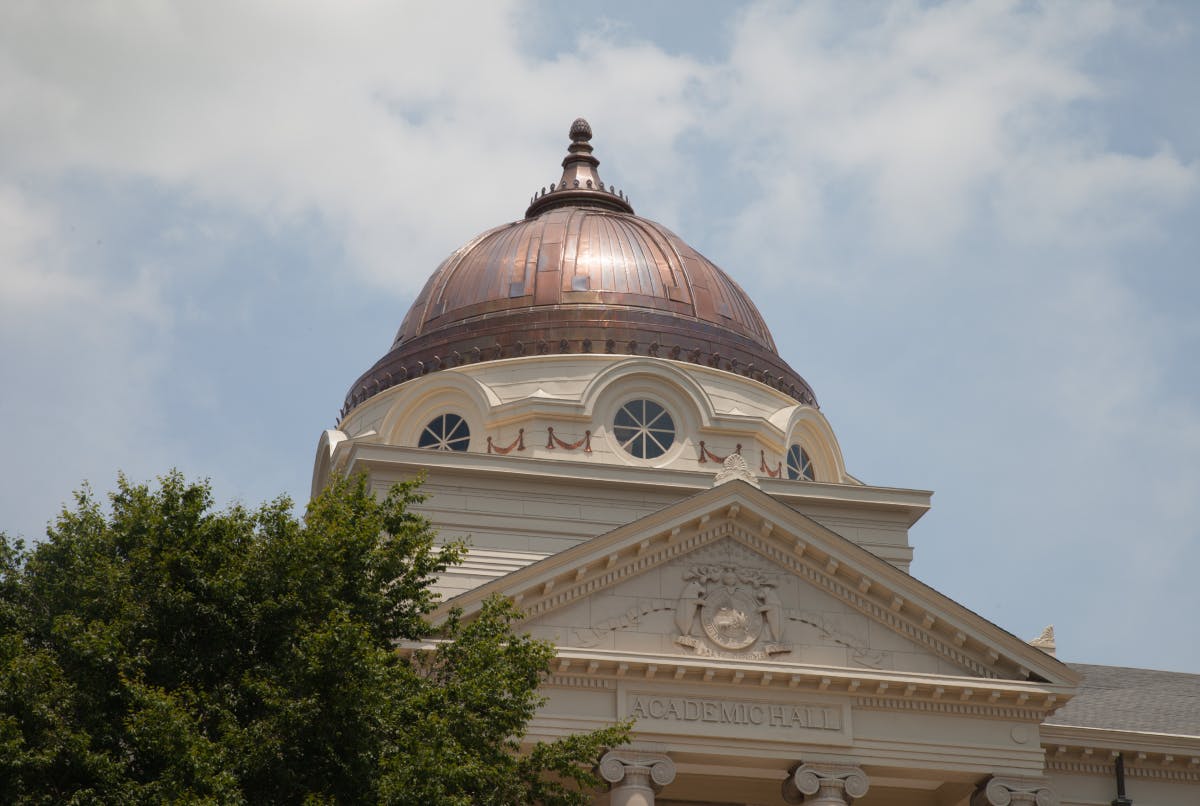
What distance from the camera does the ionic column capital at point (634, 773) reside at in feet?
94.0

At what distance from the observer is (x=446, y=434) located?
134 feet

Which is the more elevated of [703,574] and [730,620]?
[703,574]

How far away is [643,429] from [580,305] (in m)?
3.82

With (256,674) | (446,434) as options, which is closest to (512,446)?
(446,434)

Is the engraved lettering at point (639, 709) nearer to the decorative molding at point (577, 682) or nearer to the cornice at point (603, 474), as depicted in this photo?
the decorative molding at point (577, 682)

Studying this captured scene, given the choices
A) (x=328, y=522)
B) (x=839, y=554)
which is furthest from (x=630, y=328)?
(x=328, y=522)

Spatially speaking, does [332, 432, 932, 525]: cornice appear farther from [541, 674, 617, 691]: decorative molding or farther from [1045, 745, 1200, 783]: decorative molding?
[541, 674, 617, 691]: decorative molding

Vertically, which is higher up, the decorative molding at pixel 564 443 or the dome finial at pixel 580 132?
the dome finial at pixel 580 132

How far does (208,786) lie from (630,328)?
72.0 ft

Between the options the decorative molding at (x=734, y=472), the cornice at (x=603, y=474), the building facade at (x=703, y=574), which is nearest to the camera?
the building facade at (x=703, y=574)

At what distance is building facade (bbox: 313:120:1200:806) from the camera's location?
29531 millimetres

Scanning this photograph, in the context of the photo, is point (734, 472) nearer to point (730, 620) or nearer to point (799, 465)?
point (730, 620)

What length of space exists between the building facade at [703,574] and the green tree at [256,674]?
13.5 ft

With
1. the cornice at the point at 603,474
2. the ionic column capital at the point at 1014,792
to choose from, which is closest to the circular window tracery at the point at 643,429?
the cornice at the point at 603,474
